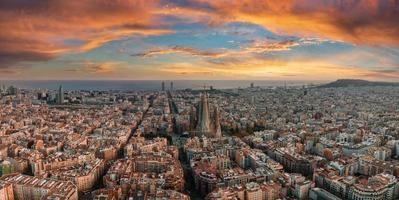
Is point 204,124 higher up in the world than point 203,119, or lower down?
lower down

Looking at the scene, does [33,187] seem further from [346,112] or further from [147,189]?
[346,112]

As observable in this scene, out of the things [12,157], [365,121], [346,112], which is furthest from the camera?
[346,112]

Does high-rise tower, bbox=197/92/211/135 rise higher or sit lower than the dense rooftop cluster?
higher

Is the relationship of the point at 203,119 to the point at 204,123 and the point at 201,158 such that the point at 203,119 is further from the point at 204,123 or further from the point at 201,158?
the point at 201,158

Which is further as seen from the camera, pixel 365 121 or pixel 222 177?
pixel 365 121

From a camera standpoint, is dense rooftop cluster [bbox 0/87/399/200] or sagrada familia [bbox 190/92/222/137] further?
sagrada familia [bbox 190/92/222/137]

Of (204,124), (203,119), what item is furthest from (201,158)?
(203,119)

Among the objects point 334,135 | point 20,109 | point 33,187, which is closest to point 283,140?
point 334,135

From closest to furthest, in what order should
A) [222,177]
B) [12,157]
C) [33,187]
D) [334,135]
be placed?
[33,187], [222,177], [12,157], [334,135]

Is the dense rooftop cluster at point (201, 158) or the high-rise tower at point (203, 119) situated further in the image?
the high-rise tower at point (203, 119)

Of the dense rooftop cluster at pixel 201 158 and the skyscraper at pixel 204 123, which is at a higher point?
the skyscraper at pixel 204 123

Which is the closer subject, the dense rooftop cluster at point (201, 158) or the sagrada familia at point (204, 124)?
the dense rooftop cluster at point (201, 158)
